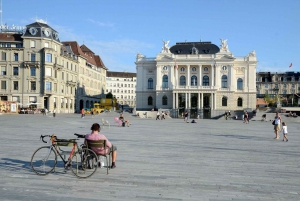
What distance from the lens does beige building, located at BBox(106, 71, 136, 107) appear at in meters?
152

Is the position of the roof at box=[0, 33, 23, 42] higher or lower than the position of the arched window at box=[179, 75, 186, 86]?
higher

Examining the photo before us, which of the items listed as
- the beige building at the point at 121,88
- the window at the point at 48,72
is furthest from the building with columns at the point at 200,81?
the beige building at the point at 121,88

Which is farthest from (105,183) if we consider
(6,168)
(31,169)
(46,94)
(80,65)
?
(80,65)

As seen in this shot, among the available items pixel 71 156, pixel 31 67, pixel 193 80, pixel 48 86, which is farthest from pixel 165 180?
pixel 193 80

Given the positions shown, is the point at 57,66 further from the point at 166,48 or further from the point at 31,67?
the point at 166,48

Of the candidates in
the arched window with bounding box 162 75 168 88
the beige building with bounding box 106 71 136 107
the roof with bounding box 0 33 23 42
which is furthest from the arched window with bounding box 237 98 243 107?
the beige building with bounding box 106 71 136 107

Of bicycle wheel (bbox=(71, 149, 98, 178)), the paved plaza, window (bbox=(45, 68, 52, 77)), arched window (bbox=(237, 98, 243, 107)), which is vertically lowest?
the paved plaza

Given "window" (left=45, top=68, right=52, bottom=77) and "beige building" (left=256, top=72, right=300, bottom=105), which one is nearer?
"window" (left=45, top=68, right=52, bottom=77)

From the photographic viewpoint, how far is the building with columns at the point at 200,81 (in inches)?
2820

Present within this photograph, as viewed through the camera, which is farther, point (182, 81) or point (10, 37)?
point (182, 81)

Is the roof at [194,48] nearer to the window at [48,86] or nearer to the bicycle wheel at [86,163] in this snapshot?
the window at [48,86]

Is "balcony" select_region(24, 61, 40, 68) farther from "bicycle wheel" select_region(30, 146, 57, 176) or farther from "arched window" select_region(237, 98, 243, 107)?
"bicycle wheel" select_region(30, 146, 57, 176)

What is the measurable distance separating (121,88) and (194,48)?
8173 cm

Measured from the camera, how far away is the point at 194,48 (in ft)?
250
